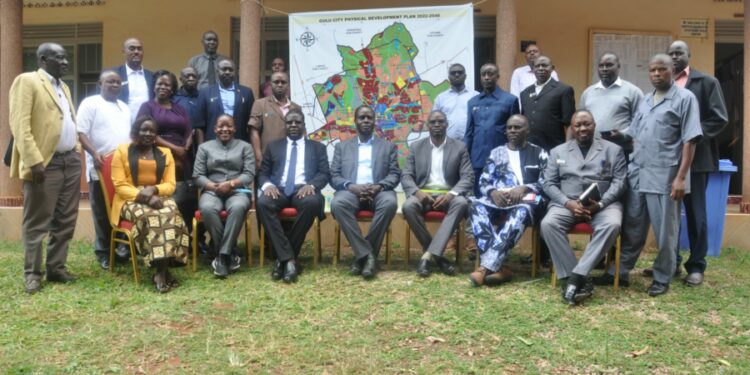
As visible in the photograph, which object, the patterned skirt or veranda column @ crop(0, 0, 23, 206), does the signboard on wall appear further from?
veranda column @ crop(0, 0, 23, 206)

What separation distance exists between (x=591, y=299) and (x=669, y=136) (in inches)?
54.8

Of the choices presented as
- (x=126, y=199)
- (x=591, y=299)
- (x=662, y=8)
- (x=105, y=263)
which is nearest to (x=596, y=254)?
(x=591, y=299)

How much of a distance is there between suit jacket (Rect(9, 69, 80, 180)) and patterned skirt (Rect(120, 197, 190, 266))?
79 cm

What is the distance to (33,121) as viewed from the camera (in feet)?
16.2

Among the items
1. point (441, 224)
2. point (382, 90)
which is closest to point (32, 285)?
point (441, 224)

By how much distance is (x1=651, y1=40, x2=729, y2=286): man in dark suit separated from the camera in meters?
5.03

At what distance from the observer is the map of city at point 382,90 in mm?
7070

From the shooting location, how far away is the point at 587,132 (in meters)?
5.16

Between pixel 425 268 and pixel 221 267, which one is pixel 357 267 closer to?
pixel 425 268

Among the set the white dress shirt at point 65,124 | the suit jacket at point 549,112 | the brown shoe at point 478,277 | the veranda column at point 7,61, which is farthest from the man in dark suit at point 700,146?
the veranda column at point 7,61

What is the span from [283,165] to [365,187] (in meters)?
0.84

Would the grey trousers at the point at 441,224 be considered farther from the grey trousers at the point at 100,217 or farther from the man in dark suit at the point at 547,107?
the grey trousers at the point at 100,217

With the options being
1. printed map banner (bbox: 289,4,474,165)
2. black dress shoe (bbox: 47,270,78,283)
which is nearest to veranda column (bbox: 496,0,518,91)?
printed map banner (bbox: 289,4,474,165)

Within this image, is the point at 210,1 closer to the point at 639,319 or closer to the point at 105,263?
the point at 105,263
